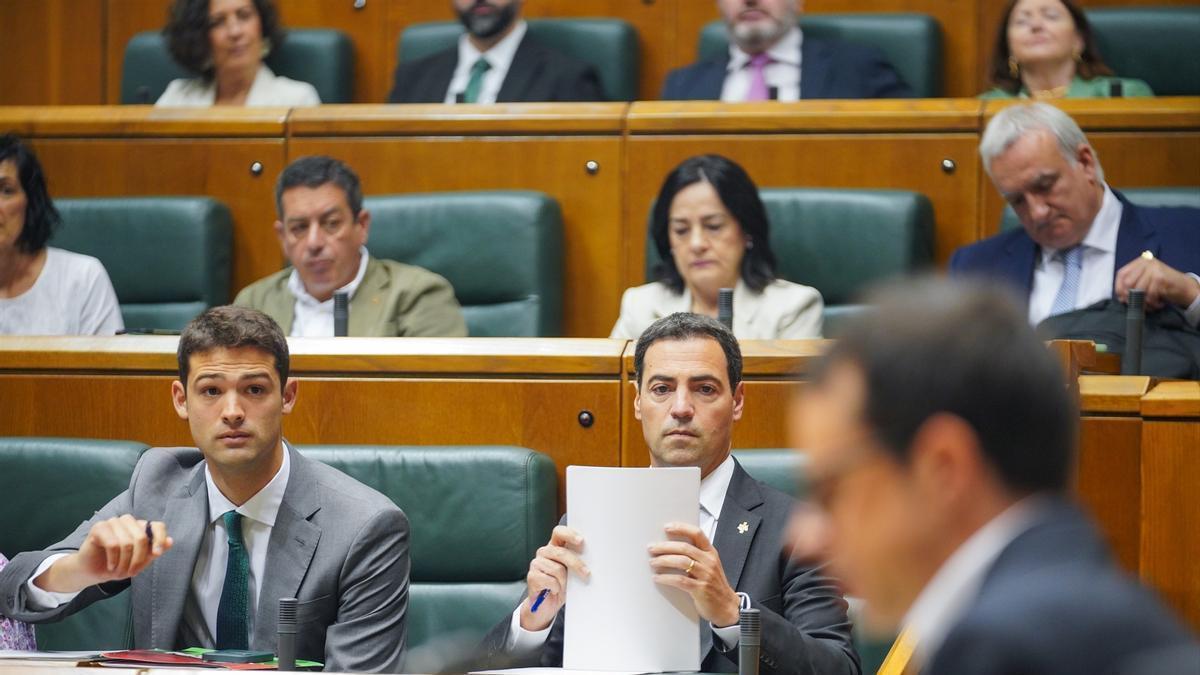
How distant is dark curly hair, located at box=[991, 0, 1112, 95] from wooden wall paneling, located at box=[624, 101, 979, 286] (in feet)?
0.71

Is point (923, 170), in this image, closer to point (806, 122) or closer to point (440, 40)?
point (806, 122)

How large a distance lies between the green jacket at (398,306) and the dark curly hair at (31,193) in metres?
0.34

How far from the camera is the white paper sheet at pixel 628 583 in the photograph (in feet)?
4.00

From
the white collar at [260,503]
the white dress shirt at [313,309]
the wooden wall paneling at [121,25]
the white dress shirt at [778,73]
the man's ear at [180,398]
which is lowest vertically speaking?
the white collar at [260,503]

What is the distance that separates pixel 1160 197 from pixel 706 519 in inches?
41.0

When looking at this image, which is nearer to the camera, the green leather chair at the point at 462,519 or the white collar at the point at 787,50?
the green leather chair at the point at 462,519

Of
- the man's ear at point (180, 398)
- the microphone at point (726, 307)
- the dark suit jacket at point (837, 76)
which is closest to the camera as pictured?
the man's ear at point (180, 398)

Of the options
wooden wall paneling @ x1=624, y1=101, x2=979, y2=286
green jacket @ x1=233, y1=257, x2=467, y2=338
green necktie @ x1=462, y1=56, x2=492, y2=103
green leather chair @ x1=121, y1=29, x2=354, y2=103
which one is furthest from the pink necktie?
green leather chair @ x1=121, y1=29, x2=354, y2=103

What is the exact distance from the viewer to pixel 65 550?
1479 millimetres

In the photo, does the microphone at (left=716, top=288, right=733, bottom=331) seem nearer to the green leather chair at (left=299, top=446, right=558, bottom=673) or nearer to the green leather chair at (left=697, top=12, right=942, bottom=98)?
the green leather chair at (left=299, top=446, right=558, bottom=673)

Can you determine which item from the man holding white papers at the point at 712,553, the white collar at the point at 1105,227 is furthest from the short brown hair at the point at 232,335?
the white collar at the point at 1105,227

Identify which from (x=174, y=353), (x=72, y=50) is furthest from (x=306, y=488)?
(x=72, y=50)

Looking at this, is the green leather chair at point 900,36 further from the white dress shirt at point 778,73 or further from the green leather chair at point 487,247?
the green leather chair at point 487,247

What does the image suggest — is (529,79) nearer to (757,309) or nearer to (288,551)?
(757,309)
